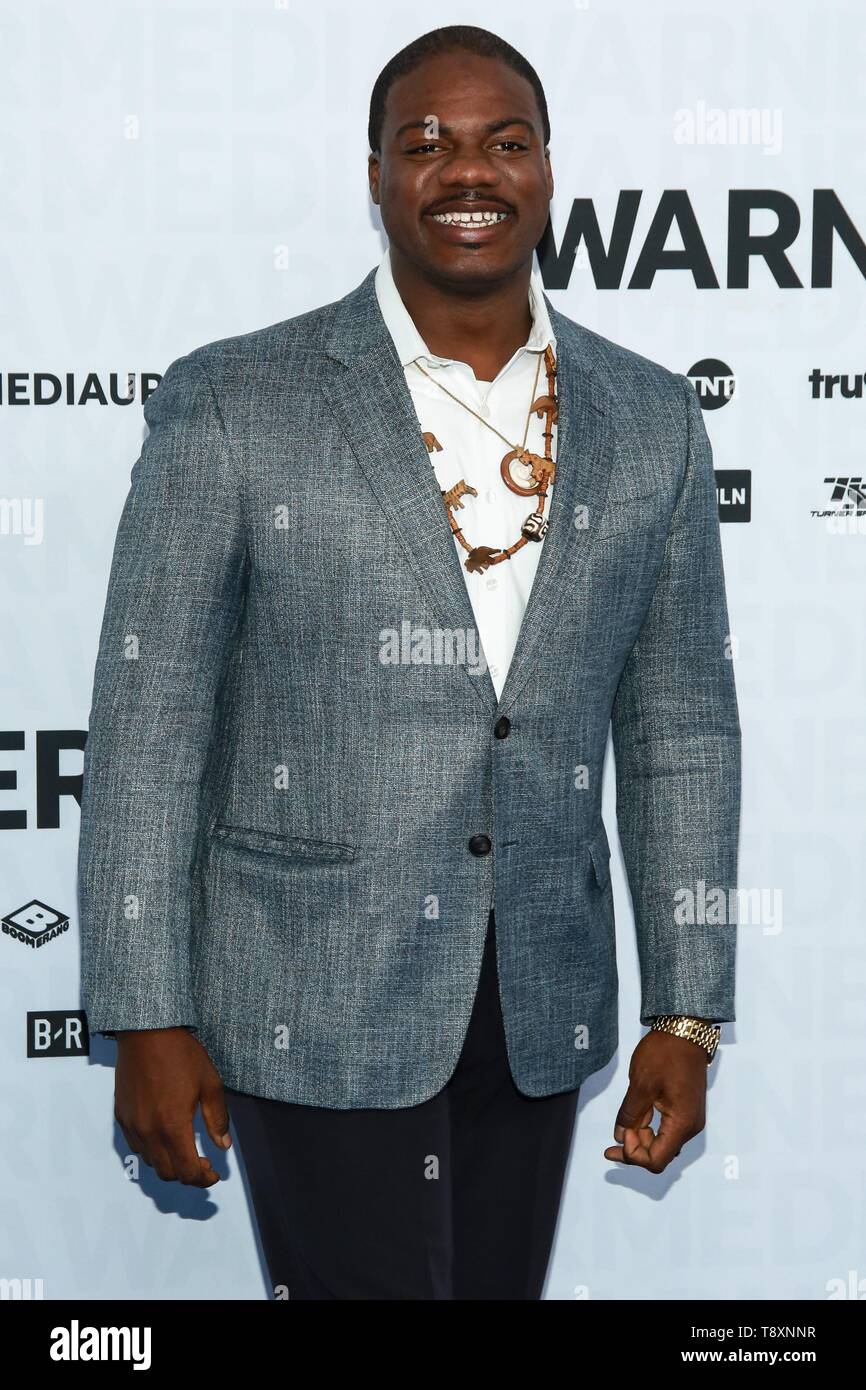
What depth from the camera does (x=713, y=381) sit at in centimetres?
258

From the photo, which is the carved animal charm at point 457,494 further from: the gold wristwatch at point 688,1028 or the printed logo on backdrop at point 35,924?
the printed logo on backdrop at point 35,924

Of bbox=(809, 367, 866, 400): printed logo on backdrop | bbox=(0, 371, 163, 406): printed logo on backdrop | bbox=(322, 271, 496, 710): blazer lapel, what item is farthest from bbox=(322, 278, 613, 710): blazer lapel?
bbox=(809, 367, 866, 400): printed logo on backdrop

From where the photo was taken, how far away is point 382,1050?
1.76 metres

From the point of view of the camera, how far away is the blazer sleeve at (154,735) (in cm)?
169

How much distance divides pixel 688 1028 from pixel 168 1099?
0.65 m

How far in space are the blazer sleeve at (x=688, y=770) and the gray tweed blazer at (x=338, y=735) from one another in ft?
0.08

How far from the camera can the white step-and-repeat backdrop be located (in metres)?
2.44

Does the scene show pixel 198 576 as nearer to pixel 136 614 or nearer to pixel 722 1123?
pixel 136 614

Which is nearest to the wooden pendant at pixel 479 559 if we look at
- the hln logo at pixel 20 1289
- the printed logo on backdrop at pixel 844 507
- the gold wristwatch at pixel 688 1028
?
the gold wristwatch at pixel 688 1028

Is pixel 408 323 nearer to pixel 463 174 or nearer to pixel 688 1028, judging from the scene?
pixel 463 174

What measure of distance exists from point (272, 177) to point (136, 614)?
1.06 metres

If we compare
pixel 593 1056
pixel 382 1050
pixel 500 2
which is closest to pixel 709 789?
pixel 593 1056

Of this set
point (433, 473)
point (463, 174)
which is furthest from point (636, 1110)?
point (463, 174)
